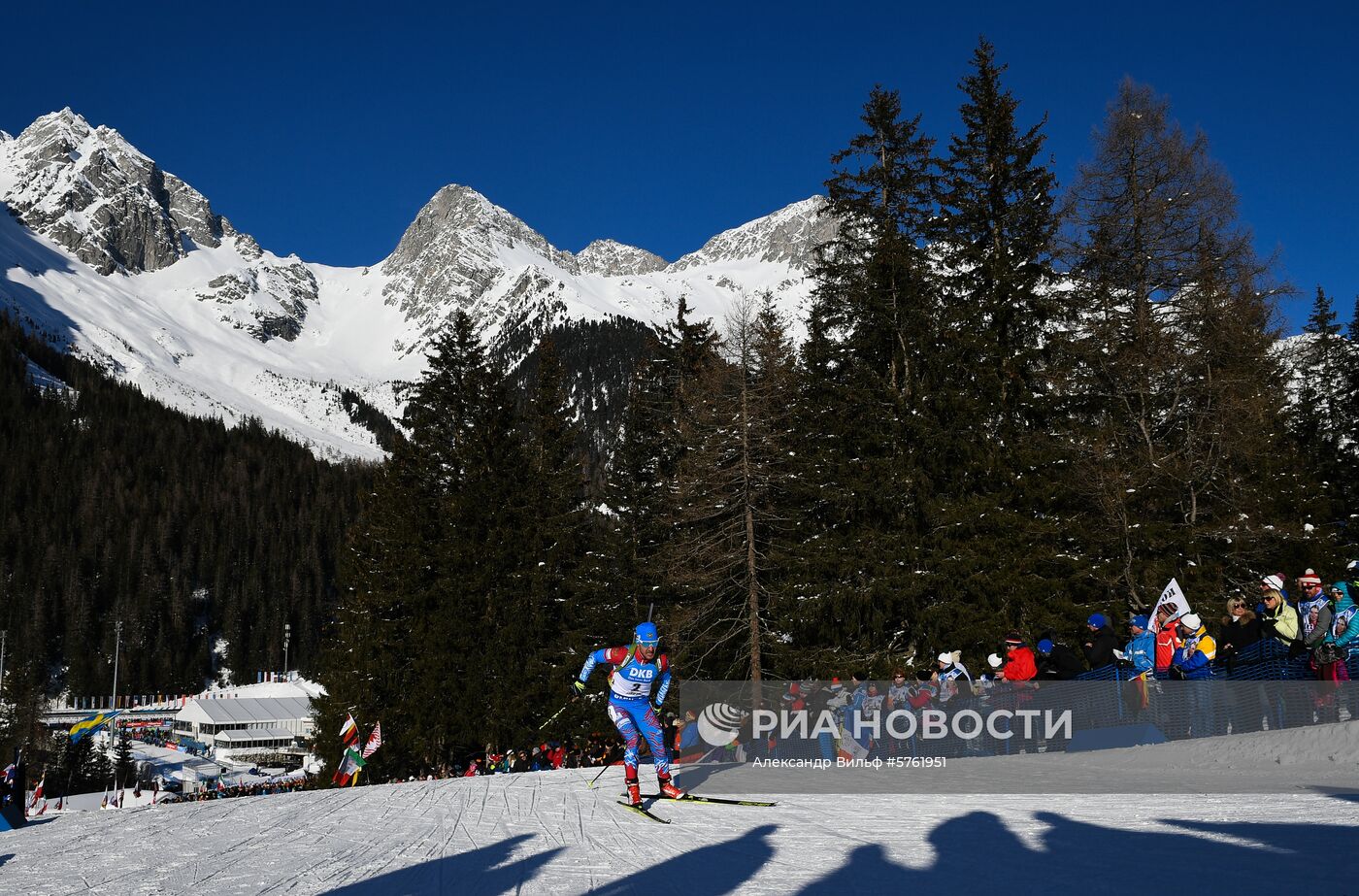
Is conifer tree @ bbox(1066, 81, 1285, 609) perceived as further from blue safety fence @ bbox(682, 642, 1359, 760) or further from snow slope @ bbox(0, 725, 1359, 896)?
snow slope @ bbox(0, 725, 1359, 896)

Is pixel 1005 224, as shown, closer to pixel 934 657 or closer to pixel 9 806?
pixel 934 657

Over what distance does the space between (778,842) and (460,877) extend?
2.67 metres

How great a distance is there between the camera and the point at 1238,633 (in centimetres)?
1309

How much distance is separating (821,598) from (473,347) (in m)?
19.6

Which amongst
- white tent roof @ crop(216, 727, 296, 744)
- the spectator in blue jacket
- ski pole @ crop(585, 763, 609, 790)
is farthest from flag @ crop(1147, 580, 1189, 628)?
white tent roof @ crop(216, 727, 296, 744)

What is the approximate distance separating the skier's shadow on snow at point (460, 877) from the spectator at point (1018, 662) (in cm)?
837

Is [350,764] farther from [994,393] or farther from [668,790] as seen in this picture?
[994,393]

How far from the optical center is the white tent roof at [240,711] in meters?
97.0

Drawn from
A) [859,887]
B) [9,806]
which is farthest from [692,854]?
[9,806]

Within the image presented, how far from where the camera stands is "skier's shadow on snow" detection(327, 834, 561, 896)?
6988 mm

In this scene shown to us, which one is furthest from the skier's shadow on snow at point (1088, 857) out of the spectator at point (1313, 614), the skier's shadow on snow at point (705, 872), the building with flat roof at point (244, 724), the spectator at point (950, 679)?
the building with flat roof at point (244, 724)

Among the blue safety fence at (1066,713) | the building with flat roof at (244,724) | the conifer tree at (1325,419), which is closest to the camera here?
the blue safety fence at (1066,713)

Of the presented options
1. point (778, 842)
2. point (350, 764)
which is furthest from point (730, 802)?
point (350, 764)

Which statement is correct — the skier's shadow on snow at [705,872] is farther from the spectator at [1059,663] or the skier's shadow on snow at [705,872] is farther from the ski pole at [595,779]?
the spectator at [1059,663]
